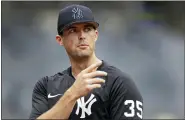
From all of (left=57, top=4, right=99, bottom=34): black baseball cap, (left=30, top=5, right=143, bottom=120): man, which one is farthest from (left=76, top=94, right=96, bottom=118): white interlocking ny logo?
(left=57, top=4, right=99, bottom=34): black baseball cap

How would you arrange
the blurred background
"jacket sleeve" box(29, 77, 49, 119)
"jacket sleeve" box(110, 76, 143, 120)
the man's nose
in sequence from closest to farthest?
"jacket sleeve" box(110, 76, 143, 120) < the man's nose < "jacket sleeve" box(29, 77, 49, 119) < the blurred background

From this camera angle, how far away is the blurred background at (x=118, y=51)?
7844 millimetres

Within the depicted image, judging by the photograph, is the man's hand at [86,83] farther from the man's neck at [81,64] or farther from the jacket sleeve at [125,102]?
the man's neck at [81,64]

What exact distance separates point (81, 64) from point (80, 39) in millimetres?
235

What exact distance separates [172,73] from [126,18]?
1228mm

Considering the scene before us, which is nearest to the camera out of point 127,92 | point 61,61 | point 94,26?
point 127,92

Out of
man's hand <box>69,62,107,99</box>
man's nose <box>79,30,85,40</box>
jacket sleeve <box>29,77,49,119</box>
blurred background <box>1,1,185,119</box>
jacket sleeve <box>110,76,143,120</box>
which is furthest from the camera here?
blurred background <box>1,1,185,119</box>

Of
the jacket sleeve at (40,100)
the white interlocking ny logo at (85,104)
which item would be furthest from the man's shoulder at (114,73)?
the jacket sleeve at (40,100)

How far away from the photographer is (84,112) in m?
3.39

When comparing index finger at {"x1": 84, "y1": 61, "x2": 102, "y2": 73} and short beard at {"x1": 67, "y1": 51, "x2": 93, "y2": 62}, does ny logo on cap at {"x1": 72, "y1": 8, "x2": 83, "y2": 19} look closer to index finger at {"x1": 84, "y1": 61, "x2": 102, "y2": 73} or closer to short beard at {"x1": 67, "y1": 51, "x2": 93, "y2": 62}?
short beard at {"x1": 67, "y1": 51, "x2": 93, "y2": 62}

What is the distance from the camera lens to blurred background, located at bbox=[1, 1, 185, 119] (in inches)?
309

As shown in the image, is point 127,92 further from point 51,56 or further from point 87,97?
point 51,56

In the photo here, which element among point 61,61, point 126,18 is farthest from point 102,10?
point 61,61

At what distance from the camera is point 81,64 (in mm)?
3615
